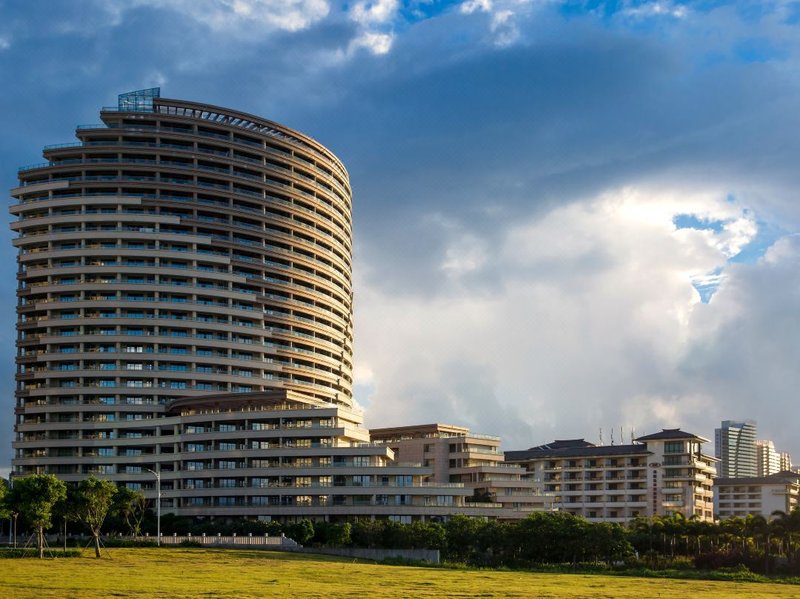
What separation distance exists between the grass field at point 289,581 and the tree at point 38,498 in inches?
382

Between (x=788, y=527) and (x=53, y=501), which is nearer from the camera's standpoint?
(x=53, y=501)

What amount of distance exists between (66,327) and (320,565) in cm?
11274

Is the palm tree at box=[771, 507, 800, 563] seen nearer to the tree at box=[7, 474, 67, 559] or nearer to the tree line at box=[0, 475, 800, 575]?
the tree line at box=[0, 475, 800, 575]

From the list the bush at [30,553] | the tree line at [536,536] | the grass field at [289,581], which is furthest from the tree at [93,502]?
the grass field at [289,581]

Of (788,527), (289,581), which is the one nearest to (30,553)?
(289,581)

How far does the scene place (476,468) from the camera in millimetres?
188625

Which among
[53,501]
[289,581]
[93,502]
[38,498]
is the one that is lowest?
[289,581]

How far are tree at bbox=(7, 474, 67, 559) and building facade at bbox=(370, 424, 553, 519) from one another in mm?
77257

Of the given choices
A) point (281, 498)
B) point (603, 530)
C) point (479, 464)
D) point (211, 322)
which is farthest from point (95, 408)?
point (603, 530)

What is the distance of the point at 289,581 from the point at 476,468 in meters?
109

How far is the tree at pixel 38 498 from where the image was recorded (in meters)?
114

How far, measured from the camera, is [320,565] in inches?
4063

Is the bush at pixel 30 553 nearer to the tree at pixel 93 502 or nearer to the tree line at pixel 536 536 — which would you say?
the tree line at pixel 536 536

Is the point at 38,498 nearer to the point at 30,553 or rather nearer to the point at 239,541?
the point at 30,553
